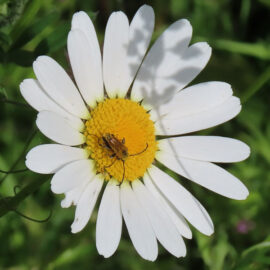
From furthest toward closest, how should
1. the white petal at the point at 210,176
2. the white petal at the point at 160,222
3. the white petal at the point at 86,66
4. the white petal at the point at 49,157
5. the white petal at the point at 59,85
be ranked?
the white petal at the point at 210,176 < the white petal at the point at 160,222 < the white petal at the point at 86,66 < the white petal at the point at 59,85 < the white petal at the point at 49,157

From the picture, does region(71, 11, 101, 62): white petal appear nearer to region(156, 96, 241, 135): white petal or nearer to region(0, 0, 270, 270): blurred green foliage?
region(0, 0, 270, 270): blurred green foliage

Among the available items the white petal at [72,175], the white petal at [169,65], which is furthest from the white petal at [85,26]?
the white petal at [72,175]

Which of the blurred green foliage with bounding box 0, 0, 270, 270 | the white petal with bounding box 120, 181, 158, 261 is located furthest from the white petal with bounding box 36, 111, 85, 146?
the white petal with bounding box 120, 181, 158, 261

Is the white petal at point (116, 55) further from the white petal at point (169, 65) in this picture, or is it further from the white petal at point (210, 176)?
the white petal at point (210, 176)

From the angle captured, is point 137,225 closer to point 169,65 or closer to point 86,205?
point 86,205

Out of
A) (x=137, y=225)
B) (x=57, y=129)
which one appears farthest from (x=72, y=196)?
(x=137, y=225)

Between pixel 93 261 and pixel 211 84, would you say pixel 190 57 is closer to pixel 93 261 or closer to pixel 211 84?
pixel 211 84
